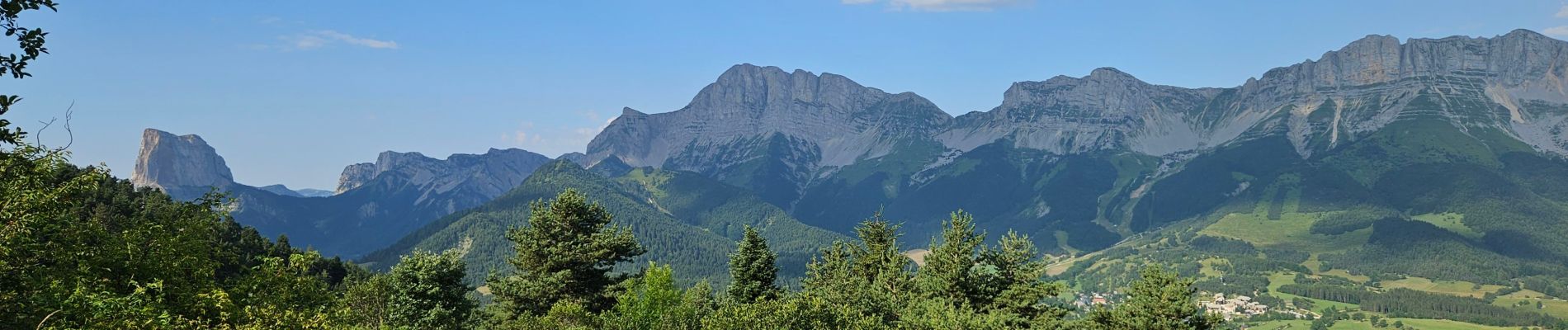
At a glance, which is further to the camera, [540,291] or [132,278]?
[540,291]

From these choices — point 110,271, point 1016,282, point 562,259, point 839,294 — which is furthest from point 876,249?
point 110,271

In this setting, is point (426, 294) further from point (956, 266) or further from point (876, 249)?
point (876, 249)

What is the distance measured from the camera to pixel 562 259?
176 ft

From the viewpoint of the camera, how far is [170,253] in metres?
23.0

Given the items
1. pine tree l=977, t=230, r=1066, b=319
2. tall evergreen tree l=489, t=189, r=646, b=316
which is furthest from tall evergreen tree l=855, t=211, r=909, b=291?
tall evergreen tree l=489, t=189, r=646, b=316

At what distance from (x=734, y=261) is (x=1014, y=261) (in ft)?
84.7

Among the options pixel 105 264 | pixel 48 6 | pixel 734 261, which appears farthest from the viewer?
pixel 734 261

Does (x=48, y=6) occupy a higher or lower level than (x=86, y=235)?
higher

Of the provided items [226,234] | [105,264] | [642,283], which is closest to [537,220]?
[642,283]

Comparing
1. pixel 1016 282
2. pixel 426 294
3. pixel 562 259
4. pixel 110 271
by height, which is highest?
pixel 110 271

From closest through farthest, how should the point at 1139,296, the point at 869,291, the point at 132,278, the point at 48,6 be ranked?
1. the point at 48,6
2. the point at 132,278
3. the point at 1139,296
4. the point at 869,291

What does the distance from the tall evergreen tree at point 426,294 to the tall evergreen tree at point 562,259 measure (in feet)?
8.19

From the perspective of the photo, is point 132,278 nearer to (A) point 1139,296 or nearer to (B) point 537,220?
(B) point 537,220

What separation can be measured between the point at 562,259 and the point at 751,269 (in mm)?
22035
